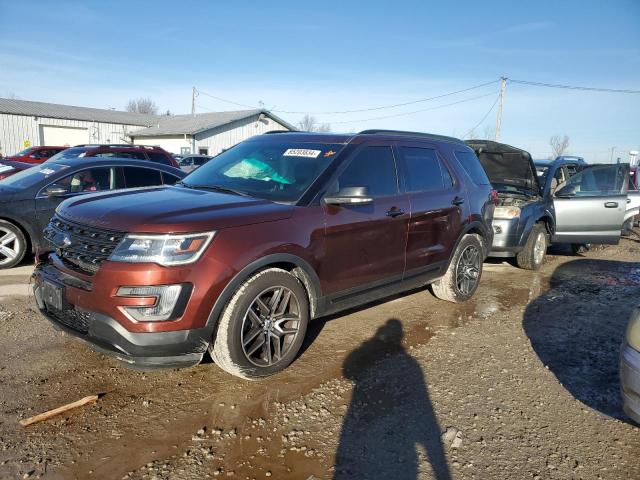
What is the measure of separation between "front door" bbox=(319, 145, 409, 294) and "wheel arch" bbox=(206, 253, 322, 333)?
0.12 m

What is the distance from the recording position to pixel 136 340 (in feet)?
9.21

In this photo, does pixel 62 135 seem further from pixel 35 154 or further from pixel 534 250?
pixel 534 250

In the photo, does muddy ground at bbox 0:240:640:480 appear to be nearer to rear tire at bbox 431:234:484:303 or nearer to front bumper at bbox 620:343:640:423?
front bumper at bbox 620:343:640:423

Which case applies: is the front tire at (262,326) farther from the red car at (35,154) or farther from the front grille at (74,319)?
the red car at (35,154)

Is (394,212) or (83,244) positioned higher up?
(394,212)

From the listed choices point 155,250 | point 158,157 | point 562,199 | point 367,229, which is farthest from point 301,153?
point 158,157

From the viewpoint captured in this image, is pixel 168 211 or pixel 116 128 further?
pixel 116 128

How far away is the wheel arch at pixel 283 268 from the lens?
3023 mm

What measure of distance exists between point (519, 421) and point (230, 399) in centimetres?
198

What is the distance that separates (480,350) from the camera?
4.19 meters

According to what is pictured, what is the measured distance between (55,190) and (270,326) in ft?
14.6

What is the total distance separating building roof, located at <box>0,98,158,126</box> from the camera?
35.1m

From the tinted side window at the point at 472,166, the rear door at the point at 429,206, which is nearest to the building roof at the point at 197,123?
the tinted side window at the point at 472,166

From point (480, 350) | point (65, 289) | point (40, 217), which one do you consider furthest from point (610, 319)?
point (40, 217)
